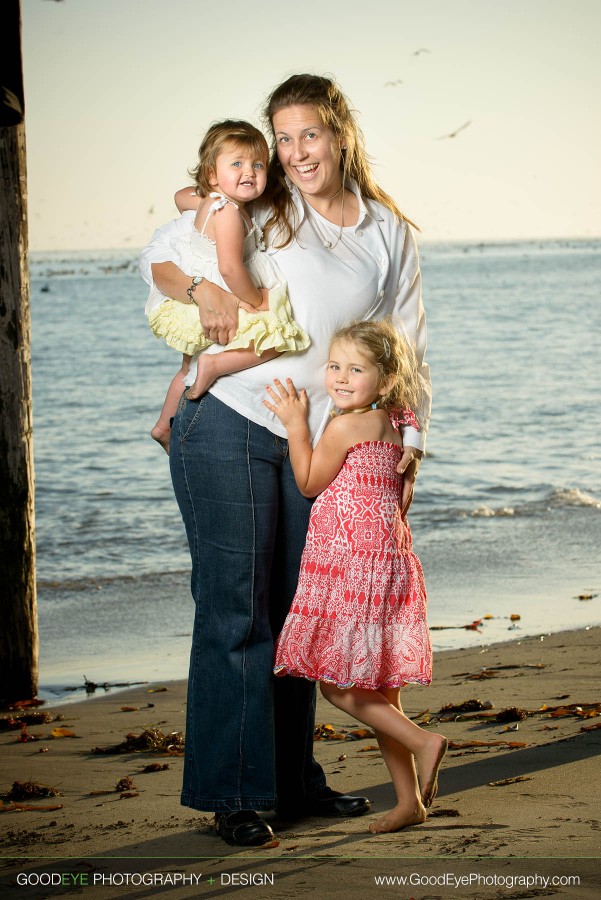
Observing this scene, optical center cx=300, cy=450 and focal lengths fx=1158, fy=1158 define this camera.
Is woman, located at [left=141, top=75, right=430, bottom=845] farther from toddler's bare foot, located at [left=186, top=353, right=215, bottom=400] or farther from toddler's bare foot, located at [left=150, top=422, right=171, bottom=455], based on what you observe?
toddler's bare foot, located at [left=150, top=422, right=171, bottom=455]

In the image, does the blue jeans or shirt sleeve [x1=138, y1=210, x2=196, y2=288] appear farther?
shirt sleeve [x1=138, y1=210, x2=196, y2=288]

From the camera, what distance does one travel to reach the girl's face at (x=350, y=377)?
2.98m

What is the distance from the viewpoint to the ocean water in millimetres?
6191

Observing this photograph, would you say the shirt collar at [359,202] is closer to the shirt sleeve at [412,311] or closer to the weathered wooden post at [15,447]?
the shirt sleeve at [412,311]

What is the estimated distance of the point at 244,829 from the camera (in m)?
3.02

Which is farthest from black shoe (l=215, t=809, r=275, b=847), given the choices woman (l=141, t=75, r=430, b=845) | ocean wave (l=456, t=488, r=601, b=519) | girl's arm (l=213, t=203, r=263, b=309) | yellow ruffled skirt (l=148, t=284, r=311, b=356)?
ocean wave (l=456, t=488, r=601, b=519)

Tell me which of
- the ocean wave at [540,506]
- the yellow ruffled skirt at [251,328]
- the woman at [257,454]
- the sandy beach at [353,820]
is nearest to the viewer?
the sandy beach at [353,820]

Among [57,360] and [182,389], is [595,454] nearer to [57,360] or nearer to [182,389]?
[182,389]

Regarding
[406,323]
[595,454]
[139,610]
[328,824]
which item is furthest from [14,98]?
[595,454]

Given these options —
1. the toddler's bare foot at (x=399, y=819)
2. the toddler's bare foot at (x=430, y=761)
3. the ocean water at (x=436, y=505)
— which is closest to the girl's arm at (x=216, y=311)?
the toddler's bare foot at (x=430, y=761)

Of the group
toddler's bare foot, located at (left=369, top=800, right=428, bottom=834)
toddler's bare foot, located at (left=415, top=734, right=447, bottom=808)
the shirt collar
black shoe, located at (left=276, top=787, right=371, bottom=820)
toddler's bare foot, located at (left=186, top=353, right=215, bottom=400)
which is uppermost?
the shirt collar

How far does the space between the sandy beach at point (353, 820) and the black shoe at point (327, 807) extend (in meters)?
0.05

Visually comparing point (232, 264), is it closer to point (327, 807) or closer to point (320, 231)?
point (320, 231)

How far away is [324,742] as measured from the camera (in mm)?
4180
